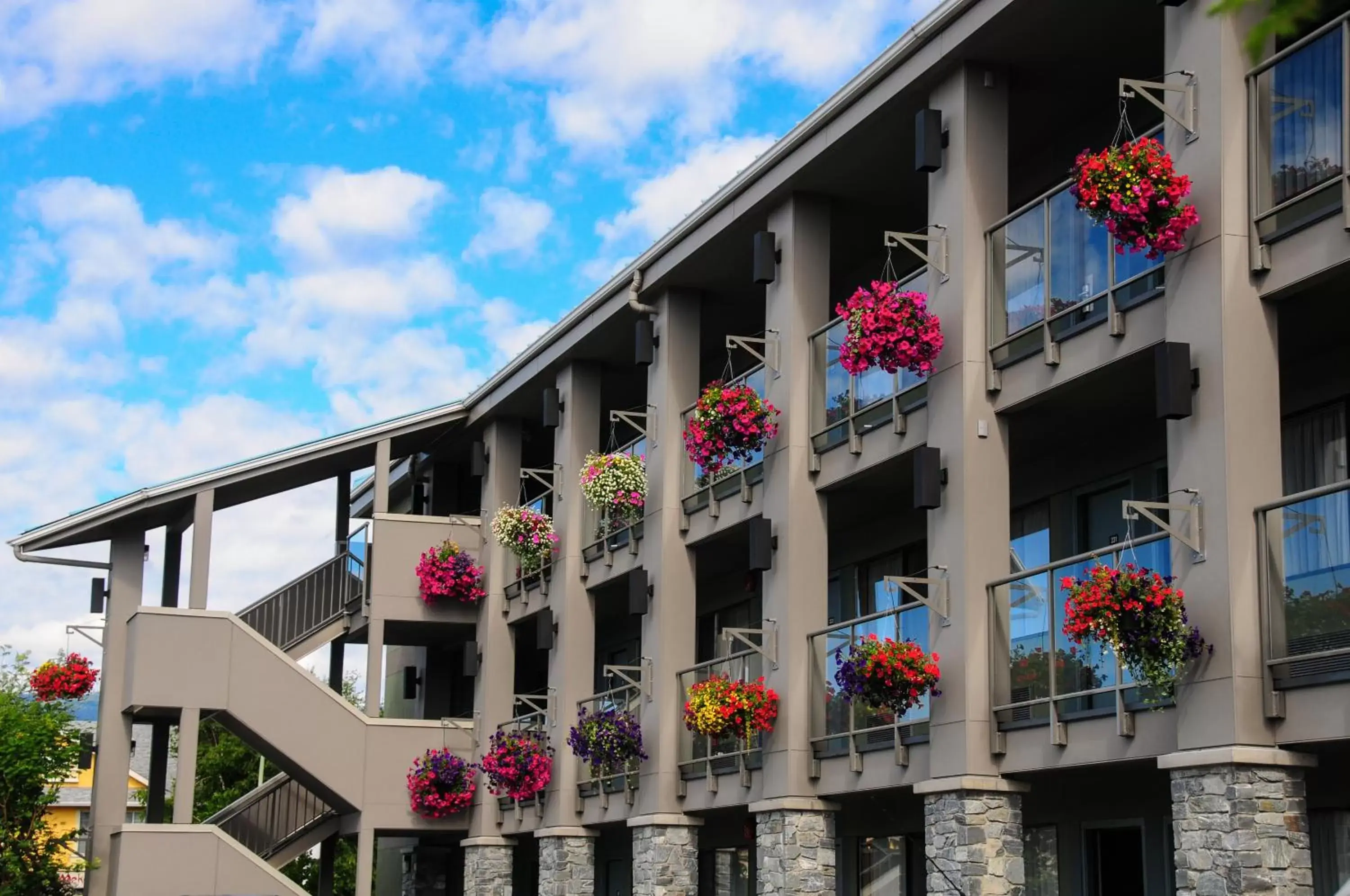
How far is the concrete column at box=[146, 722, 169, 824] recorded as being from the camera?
102 ft

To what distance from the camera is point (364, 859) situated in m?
29.9

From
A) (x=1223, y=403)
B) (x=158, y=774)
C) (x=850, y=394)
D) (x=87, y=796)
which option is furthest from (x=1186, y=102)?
(x=87, y=796)

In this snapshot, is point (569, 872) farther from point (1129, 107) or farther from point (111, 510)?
point (1129, 107)

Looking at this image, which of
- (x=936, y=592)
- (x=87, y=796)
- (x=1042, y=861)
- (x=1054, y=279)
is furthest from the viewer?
(x=87, y=796)

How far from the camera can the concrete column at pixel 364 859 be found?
2962 cm

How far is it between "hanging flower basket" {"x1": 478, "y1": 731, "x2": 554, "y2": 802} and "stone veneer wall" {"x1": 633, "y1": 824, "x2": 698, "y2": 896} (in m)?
4.28

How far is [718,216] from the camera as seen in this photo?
23094mm

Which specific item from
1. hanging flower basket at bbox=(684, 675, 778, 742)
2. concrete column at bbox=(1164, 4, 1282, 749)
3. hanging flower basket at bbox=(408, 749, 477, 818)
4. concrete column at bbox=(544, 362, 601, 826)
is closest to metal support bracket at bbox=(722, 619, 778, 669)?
hanging flower basket at bbox=(684, 675, 778, 742)

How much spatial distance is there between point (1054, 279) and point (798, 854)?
7.65 meters

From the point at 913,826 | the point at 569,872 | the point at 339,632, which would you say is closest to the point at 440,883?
the point at 339,632

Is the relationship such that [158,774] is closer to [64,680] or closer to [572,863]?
[64,680]

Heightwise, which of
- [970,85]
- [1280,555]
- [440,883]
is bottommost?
[440,883]

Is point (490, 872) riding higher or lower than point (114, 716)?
lower

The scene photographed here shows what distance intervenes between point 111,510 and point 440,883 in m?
12.2
